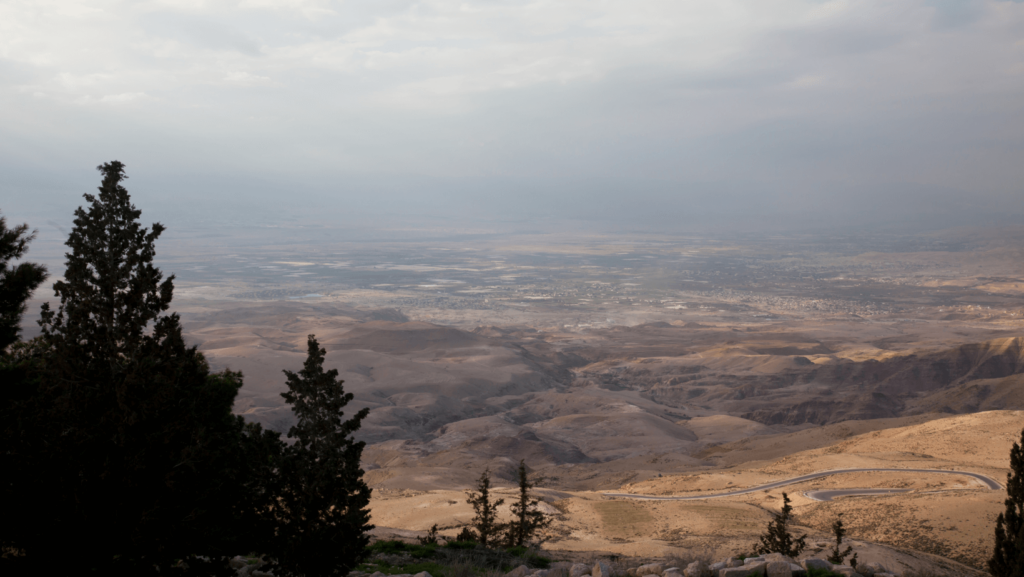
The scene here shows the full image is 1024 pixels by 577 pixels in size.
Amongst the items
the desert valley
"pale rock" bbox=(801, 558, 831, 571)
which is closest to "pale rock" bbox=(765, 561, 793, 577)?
"pale rock" bbox=(801, 558, 831, 571)

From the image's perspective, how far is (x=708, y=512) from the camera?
1000 inches

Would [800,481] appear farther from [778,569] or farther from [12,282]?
[12,282]

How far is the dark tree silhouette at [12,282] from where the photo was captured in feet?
29.3

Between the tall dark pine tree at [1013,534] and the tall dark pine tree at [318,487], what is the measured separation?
9.09m

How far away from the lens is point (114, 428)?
7.35m

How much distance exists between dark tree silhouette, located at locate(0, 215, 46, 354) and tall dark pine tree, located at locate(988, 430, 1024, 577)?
1442 cm

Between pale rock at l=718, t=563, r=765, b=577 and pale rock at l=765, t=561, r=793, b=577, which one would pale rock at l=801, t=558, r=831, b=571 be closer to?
pale rock at l=765, t=561, r=793, b=577

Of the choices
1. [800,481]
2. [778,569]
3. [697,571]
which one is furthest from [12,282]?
[800,481]

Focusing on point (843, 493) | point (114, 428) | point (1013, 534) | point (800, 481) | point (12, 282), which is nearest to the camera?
point (114, 428)

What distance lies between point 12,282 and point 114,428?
11.3ft

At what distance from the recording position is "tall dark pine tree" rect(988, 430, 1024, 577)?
8820 mm

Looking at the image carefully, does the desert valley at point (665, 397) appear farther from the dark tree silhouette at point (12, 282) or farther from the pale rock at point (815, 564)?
the dark tree silhouette at point (12, 282)

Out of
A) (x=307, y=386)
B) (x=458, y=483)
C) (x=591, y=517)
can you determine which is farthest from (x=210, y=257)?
(x=307, y=386)

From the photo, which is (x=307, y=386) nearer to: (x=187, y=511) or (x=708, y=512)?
(x=187, y=511)
